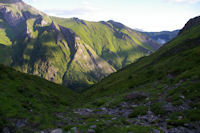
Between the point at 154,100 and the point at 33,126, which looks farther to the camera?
the point at 154,100

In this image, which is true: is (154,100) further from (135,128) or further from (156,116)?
(135,128)

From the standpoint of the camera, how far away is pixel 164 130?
16422 mm

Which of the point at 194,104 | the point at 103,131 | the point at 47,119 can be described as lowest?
the point at 47,119

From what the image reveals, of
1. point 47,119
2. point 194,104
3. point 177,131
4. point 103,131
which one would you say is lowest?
point 47,119

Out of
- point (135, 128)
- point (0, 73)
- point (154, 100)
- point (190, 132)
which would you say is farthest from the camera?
point (0, 73)

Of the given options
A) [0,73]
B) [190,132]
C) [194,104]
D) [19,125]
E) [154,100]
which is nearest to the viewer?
[190,132]

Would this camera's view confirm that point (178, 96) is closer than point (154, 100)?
Yes

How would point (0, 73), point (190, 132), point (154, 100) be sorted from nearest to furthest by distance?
point (190, 132), point (154, 100), point (0, 73)

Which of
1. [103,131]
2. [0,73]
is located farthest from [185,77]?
[0,73]

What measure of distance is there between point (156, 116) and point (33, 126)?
16504 millimetres

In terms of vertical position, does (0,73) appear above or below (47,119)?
above

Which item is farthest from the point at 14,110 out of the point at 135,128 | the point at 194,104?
the point at 194,104

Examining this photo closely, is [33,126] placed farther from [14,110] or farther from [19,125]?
[14,110]

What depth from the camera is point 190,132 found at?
1548 cm
